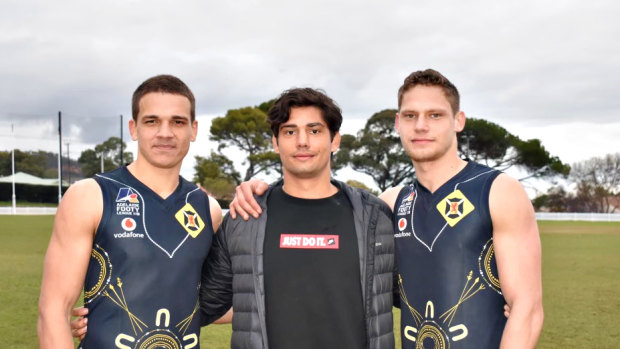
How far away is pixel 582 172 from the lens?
70.5 m

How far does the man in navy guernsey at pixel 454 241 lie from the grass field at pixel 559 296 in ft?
15.6

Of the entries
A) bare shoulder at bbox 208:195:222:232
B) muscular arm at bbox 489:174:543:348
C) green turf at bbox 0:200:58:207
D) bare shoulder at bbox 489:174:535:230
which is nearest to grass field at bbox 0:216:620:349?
bare shoulder at bbox 208:195:222:232

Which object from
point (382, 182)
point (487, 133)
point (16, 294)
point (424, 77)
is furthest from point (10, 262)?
point (487, 133)

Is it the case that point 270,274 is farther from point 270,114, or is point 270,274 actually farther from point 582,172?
point 582,172

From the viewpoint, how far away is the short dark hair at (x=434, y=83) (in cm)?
396

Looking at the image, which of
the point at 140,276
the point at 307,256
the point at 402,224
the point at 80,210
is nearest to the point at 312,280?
the point at 307,256

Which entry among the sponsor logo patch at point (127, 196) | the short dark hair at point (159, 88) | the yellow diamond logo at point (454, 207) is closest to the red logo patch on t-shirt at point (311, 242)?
the yellow diamond logo at point (454, 207)

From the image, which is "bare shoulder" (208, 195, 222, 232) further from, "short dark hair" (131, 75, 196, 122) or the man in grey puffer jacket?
"short dark hair" (131, 75, 196, 122)

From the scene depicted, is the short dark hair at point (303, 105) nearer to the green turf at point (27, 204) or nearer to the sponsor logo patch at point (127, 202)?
the sponsor logo patch at point (127, 202)

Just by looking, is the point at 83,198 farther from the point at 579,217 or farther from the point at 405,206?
the point at 579,217

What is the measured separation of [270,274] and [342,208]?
674mm

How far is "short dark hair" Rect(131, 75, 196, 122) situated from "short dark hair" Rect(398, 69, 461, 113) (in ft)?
5.22

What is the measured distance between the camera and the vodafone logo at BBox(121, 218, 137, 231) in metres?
3.70

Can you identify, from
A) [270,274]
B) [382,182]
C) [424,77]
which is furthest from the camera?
[382,182]
